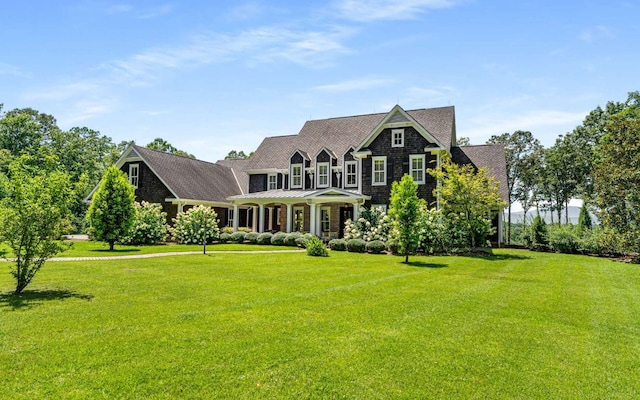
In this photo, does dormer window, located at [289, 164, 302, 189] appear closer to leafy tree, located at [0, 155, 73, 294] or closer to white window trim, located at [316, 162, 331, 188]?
white window trim, located at [316, 162, 331, 188]

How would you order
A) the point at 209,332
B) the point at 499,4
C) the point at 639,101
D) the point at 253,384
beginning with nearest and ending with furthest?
the point at 253,384
the point at 209,332
the point at 499,4
the point at 639,101

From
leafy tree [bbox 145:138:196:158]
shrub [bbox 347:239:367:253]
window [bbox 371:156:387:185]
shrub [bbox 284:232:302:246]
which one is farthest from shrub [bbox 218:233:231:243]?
leafy tree [bbox 145:138:196:158]

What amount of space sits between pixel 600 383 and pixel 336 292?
19.5 feet

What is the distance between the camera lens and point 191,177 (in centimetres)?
3328

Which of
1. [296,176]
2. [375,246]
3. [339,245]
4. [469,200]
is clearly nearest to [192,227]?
[296,176]

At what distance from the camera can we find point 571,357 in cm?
604

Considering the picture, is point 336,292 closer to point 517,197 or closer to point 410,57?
point 410,57

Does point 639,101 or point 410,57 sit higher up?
point 639,101

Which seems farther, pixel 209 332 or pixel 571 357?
pixel 209 332

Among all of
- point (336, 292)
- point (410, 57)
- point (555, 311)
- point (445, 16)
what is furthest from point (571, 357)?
point (410, 57)

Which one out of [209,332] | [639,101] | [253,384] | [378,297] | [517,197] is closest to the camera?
[253,384]

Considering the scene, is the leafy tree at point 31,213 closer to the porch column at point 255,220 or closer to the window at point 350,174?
the porch column at point 255,220

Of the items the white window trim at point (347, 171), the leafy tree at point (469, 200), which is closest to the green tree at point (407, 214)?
the leafy tree at point (469, 200)

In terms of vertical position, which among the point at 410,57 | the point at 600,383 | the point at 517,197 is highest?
the point at 410,57
